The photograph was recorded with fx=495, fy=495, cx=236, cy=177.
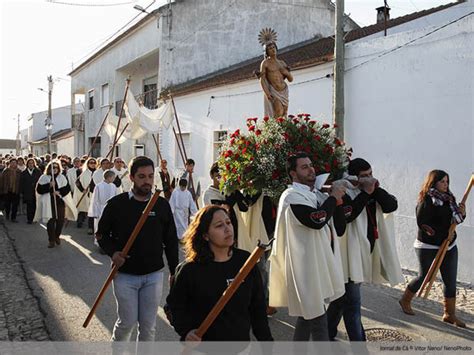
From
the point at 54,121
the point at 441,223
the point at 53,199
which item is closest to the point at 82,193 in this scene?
the point at 53,199

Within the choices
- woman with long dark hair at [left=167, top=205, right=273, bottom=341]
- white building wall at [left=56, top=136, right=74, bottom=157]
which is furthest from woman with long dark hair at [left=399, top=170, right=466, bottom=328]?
white building wall at [left=56, top=136, right=74, bottom=157]

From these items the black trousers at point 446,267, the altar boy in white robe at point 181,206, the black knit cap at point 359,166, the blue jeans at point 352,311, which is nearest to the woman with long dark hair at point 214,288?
the blue jeans at point 352,311

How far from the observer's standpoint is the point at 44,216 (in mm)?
9750

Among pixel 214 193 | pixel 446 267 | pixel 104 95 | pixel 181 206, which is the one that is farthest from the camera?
pixel 104 95

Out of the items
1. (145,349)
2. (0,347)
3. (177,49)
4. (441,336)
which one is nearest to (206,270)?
(145,349)

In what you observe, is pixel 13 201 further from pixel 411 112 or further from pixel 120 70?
pixel 120 70

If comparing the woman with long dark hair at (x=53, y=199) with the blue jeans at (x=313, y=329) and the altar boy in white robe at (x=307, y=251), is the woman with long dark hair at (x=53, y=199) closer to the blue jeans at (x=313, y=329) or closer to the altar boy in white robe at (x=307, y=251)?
the altar boy in white robe at (x=307, y=251)

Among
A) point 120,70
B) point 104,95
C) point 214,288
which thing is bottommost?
point 214,288

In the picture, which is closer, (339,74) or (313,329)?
(313,329)

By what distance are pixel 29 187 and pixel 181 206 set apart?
5.89 m

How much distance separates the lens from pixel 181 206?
973 cm

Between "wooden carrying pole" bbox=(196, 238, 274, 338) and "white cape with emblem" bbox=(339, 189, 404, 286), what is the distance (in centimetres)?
201

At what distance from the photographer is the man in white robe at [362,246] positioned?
166 inches

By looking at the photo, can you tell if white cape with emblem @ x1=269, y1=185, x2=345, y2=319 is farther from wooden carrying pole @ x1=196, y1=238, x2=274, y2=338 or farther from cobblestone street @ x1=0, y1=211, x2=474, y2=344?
cobblestone street @ x1=0, y1=211, x2=474, y2=344
